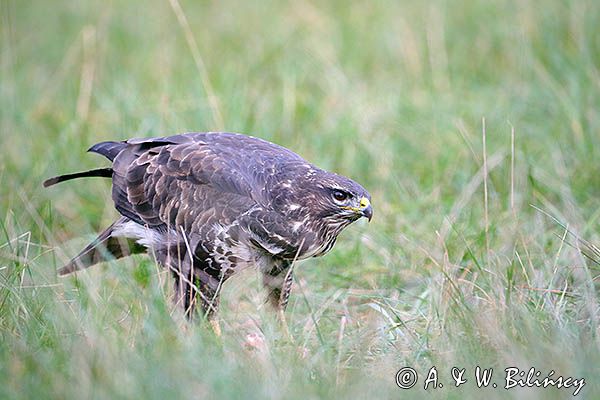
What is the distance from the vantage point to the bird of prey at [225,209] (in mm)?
4426

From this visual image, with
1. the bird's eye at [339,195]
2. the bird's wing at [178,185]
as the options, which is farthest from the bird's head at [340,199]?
the bird's wing at [178,185]

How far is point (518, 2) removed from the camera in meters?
8.12

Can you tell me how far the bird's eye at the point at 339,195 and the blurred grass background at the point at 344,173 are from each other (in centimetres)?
41

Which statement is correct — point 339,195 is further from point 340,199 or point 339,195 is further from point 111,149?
point 111,149

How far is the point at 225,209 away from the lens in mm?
4531

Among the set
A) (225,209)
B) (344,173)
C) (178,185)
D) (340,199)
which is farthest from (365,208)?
(344,173)

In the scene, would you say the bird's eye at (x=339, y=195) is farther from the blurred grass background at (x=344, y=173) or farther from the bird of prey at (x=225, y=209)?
the blurred grass background at (x=344, y=173)

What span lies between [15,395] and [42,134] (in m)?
3.87

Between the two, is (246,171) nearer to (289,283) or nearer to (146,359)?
(289,283)

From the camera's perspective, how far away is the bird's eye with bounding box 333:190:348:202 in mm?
4391

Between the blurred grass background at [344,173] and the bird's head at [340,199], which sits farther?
the bird's head at [340,199]

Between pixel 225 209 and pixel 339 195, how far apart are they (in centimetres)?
52

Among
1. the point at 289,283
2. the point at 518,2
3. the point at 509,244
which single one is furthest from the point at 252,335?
the point at 518,2

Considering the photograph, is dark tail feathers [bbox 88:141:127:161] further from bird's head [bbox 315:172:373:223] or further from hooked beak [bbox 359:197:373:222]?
hooked beak [bbox 359:197:373:222]
